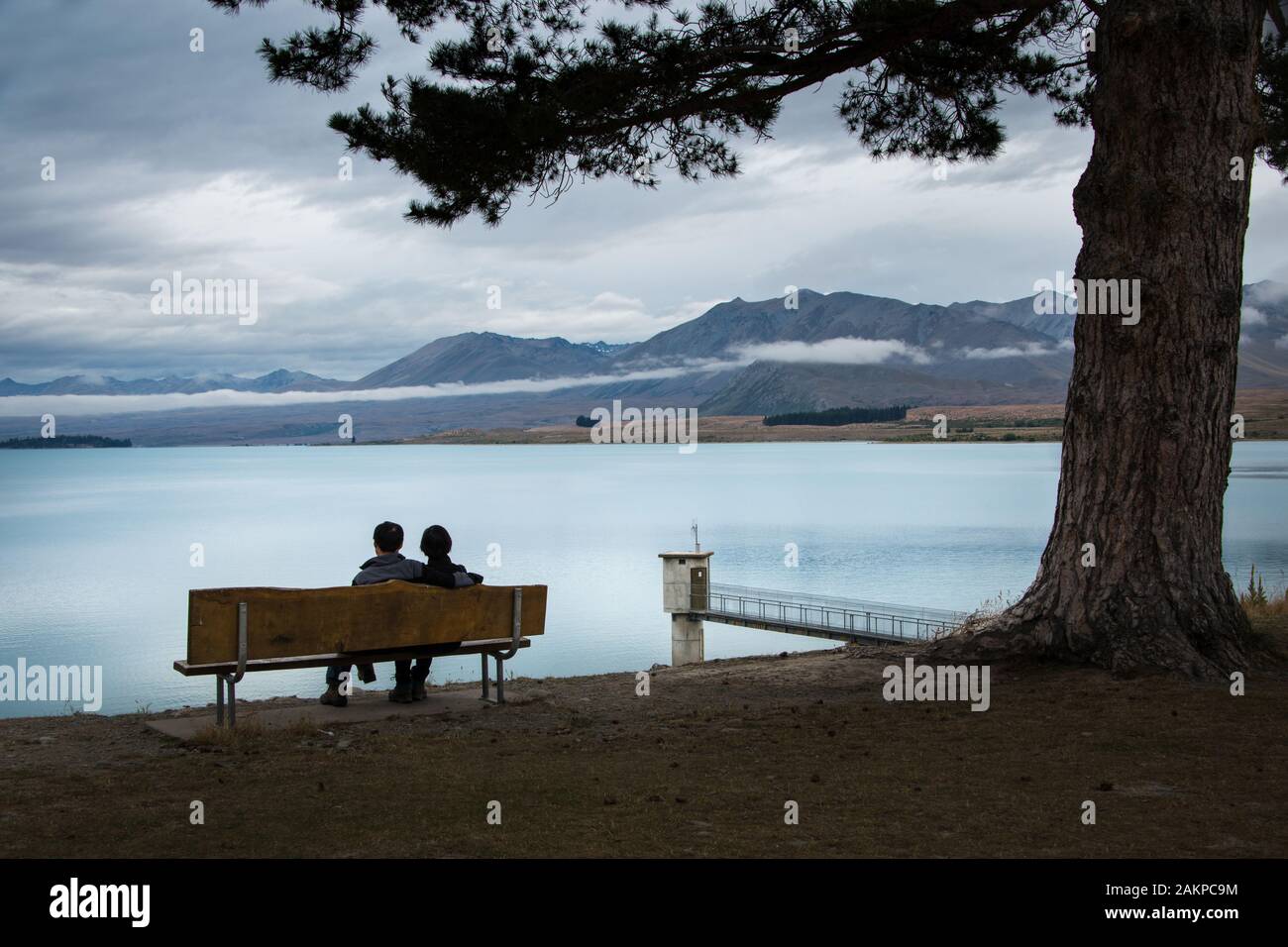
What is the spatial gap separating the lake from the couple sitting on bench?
524 inches

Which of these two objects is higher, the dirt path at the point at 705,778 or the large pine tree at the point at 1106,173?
the large pine tree at the point at 1106,173

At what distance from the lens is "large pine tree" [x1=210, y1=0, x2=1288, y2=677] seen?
1009 cm

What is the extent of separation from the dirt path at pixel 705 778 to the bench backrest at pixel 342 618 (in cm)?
63

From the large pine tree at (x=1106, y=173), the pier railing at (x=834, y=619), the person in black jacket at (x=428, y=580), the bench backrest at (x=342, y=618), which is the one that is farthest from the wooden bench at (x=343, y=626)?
the pier railing at (x=834, y=619)

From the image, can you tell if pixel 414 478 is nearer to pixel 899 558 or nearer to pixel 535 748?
pixel 899 558

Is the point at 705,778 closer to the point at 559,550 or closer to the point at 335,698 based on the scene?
the point at 335,698

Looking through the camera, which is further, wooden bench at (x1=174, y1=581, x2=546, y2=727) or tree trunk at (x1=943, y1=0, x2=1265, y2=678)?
tree trunk at (x1=943, y1=0, x2=1265, y2=678)

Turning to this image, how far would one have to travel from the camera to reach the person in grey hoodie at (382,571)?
994 centimetres

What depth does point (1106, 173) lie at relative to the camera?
1038 cm

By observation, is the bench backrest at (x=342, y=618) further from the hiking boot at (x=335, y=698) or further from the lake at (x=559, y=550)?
the lake at (x=559, y=550)

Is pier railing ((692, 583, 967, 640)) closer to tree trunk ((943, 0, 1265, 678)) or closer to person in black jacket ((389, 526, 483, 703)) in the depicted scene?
tree trunk ((943, 0, 1265, 678))

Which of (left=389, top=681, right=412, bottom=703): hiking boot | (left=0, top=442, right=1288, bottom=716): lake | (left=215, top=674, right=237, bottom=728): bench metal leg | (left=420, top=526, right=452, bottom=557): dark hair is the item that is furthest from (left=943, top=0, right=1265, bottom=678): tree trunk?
(left=0, top=442, right=1288, bottom=716): lake

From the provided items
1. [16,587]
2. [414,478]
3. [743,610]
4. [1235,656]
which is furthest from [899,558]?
[414,478]

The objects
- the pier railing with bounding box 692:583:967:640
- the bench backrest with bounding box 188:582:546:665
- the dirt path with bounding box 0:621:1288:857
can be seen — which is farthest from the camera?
the pier railing with bounding box 692:583:967:640
